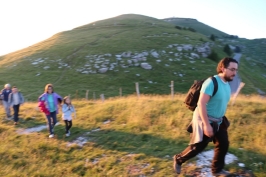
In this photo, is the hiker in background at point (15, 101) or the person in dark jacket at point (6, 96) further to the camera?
the person in dark jacket at point (6, 96)

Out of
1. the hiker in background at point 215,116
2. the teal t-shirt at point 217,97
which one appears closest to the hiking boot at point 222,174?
the hiker in background at point 215,116

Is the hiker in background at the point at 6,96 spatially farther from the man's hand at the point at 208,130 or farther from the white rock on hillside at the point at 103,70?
the white rock on hillside at the point at 103,70

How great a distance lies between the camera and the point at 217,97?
5156mm

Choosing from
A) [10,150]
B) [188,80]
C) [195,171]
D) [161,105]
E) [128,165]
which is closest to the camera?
[195,171]

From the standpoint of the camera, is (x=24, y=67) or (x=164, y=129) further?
(x=24, y=67)

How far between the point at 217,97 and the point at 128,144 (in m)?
4.65

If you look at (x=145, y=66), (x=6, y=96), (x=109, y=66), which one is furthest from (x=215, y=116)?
(x=109, y=66)

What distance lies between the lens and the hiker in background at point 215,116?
5.09m

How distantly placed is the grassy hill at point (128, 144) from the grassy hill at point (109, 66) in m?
29.6

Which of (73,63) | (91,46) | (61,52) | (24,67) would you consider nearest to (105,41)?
(91,46)

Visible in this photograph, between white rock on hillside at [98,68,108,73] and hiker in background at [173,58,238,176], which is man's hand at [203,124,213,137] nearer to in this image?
hiker in background at [173,58,238,176]

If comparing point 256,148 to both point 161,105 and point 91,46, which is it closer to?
point 161,105

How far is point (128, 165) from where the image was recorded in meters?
7.45

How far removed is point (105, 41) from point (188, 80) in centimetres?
3284
